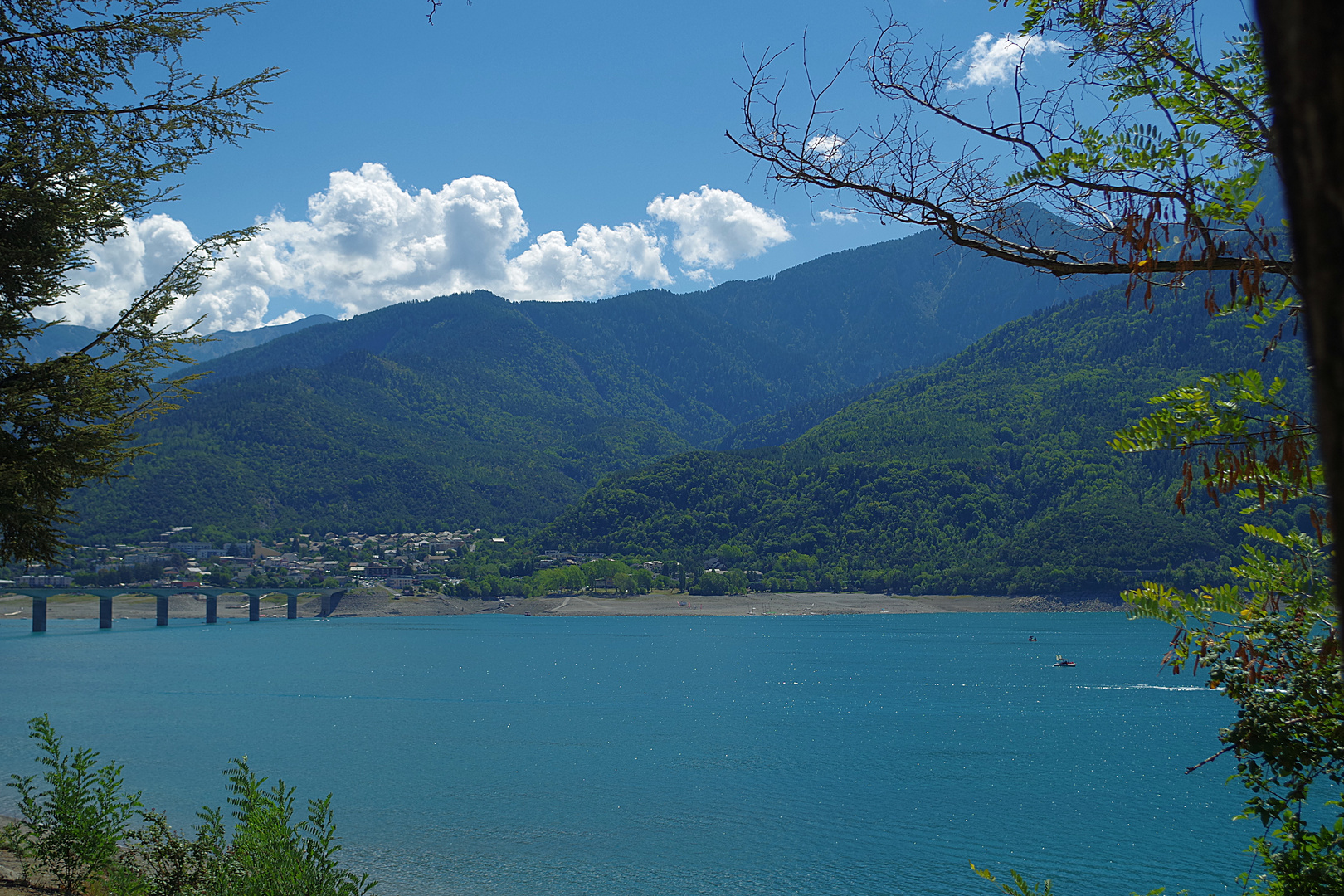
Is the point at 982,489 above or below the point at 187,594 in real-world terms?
above

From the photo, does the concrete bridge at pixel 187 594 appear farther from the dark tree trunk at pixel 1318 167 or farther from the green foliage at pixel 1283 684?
the dark tree trunk at pixel 1318 167

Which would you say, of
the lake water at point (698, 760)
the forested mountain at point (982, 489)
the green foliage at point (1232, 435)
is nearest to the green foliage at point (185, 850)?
the green foliage at point (1232, 435)

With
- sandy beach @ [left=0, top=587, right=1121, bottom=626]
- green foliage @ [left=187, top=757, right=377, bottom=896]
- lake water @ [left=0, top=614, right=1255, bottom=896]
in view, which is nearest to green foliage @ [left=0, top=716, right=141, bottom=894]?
green foliage @ [left=187, top=757, right=377, bottom=896]

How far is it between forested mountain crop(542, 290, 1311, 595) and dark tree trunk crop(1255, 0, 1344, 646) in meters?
115

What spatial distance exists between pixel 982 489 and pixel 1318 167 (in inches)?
6098

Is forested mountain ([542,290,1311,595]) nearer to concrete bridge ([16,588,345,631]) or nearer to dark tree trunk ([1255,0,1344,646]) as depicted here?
concrete bridge ([16,588,345,631])

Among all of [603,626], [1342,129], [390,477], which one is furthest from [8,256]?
[390,477]

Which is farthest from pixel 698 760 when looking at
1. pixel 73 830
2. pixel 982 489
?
pixel 982 489

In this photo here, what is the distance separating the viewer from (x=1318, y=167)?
45.8 inches

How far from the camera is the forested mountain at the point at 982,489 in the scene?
11975 cm

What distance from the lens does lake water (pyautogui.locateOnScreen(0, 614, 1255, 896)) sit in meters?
22.9

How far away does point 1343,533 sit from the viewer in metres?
1.17

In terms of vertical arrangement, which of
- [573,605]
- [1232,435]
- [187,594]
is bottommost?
[573,605]

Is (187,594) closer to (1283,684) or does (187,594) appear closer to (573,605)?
(573,605)
